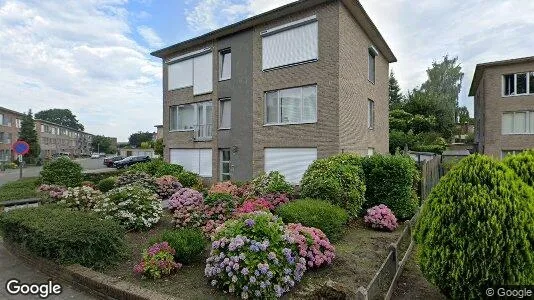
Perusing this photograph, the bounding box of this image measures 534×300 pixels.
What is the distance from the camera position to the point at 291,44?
15.4 metres

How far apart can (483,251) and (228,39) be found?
54.8 ft

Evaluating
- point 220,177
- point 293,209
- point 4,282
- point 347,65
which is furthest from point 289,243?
point 220,177

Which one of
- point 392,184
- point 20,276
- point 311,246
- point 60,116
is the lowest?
point 20,276

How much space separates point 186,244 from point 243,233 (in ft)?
4.44

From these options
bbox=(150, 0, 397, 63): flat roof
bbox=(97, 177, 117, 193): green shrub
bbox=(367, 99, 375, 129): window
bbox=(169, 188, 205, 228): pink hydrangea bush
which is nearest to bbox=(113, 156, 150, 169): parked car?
bbox=(150, 0, 397, 63): flat roof

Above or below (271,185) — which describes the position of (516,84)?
above

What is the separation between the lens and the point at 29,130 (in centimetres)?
5450

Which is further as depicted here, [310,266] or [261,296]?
[310,266]

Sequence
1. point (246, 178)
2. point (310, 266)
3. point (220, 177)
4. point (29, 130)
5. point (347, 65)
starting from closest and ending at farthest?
point (310, 266), point (347, 65), point (246, 178), point (220, 177), point (29, 130)

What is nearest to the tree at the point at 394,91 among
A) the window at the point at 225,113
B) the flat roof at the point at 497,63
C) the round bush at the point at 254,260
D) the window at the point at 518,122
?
the flat roof at the point at 497,63

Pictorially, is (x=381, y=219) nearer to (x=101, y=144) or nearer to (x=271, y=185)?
(x=271, y=185)

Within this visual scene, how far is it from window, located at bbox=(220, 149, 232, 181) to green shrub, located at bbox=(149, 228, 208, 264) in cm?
1208

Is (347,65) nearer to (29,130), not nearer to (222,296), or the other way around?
(222,296)

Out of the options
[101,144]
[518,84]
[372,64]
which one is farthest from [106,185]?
[101,144]
